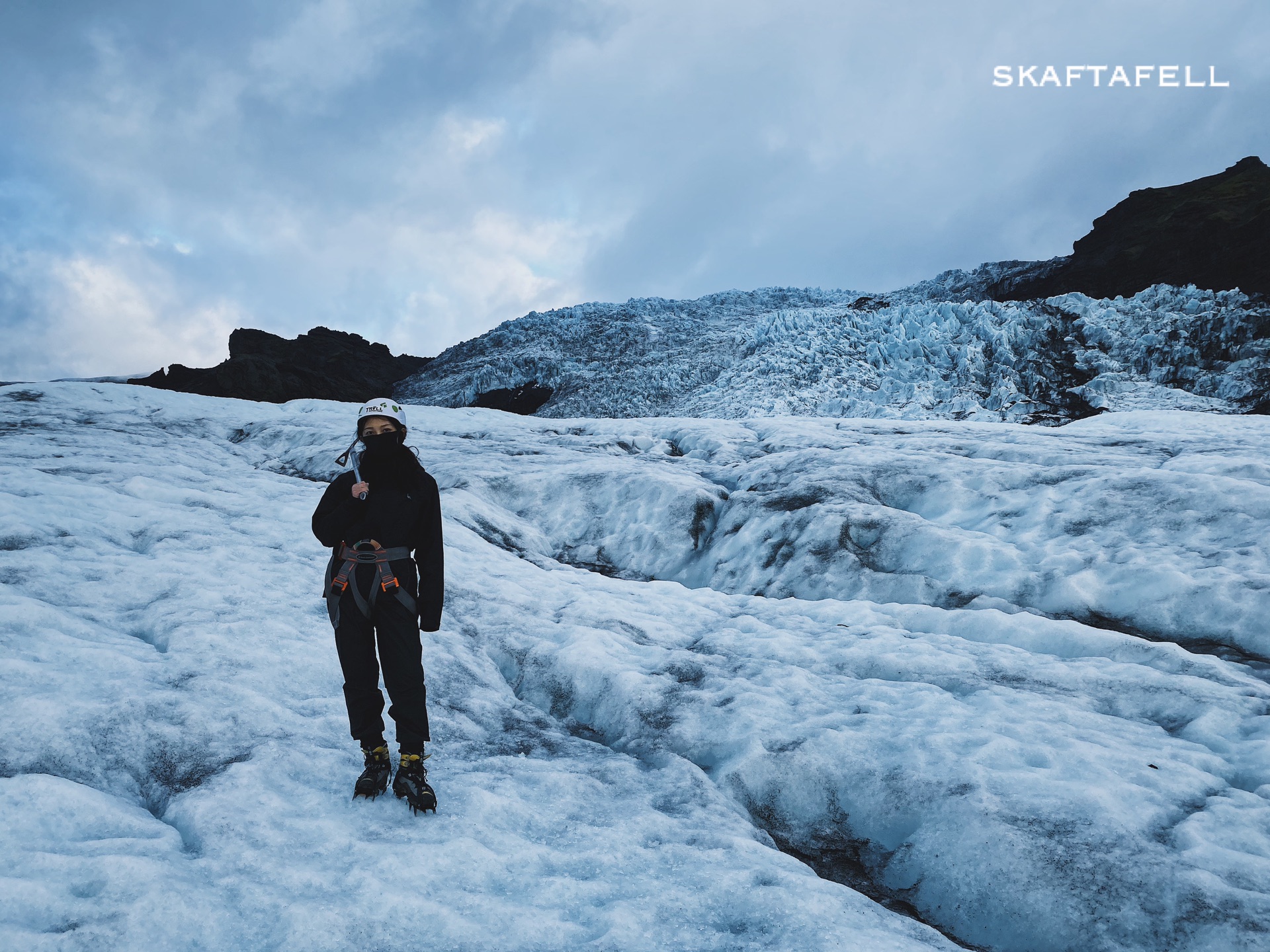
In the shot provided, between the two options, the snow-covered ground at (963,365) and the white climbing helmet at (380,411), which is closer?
the white climbing helmet at (380,411)

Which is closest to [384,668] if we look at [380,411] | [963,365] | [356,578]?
[356,578]

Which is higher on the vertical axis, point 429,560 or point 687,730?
point 429,560

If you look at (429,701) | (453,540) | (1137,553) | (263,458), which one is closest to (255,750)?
(429,701)

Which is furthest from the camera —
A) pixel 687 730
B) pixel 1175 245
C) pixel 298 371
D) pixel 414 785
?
pixel 298 371

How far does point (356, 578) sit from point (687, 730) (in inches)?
109

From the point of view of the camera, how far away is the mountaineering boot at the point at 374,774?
11.8 feet

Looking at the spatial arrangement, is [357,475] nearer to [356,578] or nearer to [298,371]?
[356,578]

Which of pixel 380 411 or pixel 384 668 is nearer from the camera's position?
pixel 384 668

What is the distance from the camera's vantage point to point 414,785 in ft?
11.7

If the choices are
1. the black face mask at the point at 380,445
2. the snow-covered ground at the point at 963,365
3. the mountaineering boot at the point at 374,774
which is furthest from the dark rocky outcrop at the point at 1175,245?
the mountaineering boot at the point at 374,774

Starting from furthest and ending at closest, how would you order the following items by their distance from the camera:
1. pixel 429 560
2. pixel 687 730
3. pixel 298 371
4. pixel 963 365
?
pixel 298 371
pixel 963 365
pixel 687 730
pixel 429 560

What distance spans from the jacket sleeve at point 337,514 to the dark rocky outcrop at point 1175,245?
167 ft

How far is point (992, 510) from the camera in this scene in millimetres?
9734

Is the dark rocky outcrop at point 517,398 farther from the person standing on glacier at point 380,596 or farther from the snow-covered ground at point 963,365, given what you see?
the person standing on glacier at point 380,596
